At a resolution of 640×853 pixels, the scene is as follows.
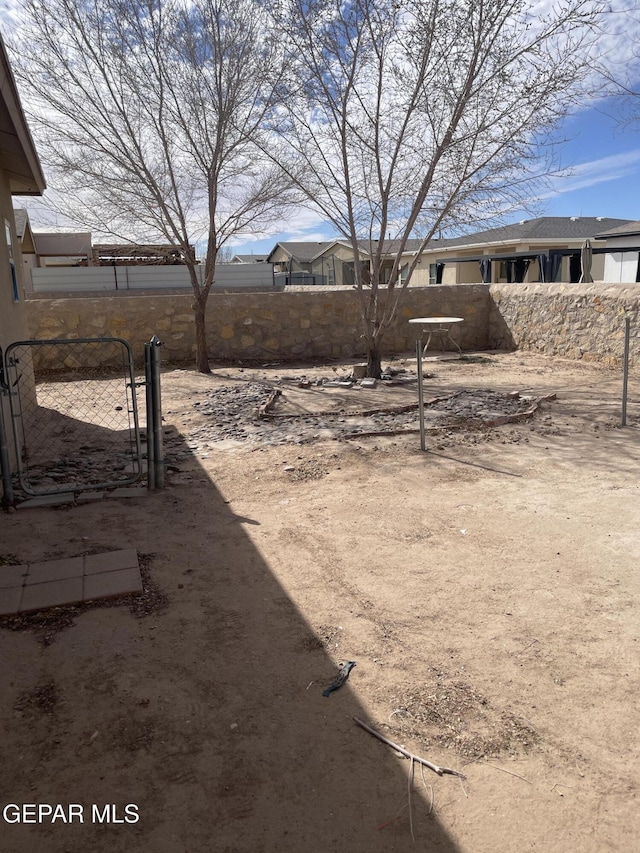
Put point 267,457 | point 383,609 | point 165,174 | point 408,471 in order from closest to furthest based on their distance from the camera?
point 383,609, point 408,471, point 267,457, point 165,174

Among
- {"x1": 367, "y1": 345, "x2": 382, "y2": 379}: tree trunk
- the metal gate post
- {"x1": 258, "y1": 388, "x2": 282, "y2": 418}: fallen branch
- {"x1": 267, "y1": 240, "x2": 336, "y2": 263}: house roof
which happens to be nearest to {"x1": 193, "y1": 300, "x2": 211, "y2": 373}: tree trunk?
{"x1": 258, "y1": 388, "x2": 282, "y2": 418}: fallen branch

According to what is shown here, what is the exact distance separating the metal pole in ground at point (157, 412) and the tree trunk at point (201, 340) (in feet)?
22.6

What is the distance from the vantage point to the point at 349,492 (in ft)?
17.0

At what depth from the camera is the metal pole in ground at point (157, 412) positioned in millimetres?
5066

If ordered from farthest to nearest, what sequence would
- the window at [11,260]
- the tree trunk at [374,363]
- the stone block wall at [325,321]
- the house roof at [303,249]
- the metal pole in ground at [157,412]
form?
1. the house roof at [303,249]
2. the stone block wall at [325,321]
3. the tree trunk at [374,363]
4. the window at [11,260]
5. the metal pole in ground at [157,412]

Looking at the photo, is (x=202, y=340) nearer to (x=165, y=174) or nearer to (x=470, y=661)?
(x=165, y=174)

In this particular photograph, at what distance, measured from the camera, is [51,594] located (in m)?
3.40

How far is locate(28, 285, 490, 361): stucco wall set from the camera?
12.4 meters

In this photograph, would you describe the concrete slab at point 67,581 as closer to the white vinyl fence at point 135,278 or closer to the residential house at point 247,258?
the white vinyl fence at point 135,278

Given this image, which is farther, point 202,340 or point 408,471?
point 202,340

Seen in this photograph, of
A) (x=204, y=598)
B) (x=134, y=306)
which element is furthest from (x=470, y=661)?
(x=134, y=306)

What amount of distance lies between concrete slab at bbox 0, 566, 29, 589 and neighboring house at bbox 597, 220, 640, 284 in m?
25.3

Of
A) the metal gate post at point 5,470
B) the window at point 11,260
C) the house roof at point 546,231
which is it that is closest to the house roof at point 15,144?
the window at point 11,260

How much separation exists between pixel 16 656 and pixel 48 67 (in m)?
11.2
